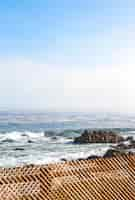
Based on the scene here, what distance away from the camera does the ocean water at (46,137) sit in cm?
3704

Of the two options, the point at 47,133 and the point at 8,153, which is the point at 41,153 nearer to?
the point at 8,153

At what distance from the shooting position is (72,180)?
9.92 metres

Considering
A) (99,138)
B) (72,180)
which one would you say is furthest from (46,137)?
(72,180)

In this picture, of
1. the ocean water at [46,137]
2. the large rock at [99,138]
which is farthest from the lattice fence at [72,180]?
the large rock at [99,138]

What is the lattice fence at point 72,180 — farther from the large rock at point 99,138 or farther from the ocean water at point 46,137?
the large rock at point 99,138

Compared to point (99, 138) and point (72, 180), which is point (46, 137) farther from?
point (72, 180)

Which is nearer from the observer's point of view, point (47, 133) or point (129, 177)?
point (129, 177)

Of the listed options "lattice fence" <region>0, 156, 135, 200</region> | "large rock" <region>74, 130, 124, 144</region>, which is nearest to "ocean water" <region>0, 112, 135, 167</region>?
"large rock" <region>74, 130, 124, 144</region>

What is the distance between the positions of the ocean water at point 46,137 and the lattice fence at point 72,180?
2132cm

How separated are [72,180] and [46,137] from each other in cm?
4749

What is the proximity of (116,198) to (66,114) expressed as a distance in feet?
267

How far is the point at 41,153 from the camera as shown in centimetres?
3997

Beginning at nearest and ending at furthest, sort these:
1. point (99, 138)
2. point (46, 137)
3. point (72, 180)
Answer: point (72, 180) → point (99, 138) → point (46, 137)

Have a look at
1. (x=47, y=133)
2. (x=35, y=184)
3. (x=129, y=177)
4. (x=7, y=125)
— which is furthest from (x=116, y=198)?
(x=7, y=125)
